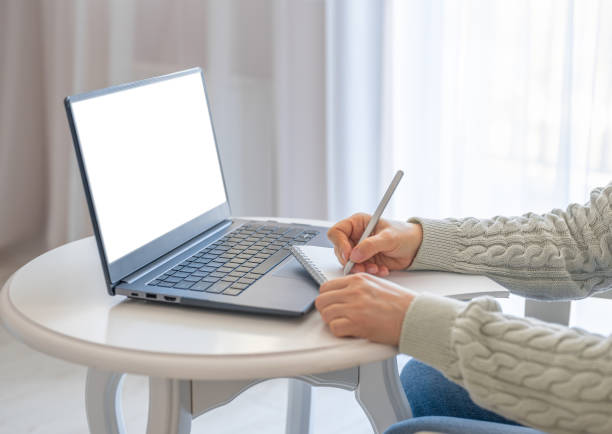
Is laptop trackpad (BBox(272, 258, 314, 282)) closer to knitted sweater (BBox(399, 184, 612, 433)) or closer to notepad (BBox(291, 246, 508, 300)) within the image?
notepad (BBox(291, 246, 508, 300))

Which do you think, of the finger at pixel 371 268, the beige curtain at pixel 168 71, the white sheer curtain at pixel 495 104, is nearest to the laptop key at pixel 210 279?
the finger at pixel 371 268

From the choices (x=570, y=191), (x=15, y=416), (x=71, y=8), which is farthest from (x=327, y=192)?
(x=71, y=8)

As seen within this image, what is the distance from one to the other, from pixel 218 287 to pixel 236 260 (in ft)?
0.37

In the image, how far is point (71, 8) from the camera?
2.71m

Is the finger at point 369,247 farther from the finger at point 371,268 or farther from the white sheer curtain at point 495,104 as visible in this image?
the white sheer curtain at point 495,104

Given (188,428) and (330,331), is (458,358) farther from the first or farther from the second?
(188,428)

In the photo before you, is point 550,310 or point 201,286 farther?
point 550,310

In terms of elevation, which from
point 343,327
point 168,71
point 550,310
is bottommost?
point 550,310

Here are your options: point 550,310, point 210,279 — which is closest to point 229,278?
point 210,279

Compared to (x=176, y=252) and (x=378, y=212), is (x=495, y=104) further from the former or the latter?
(x=176, y=252)

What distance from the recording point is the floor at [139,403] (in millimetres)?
1814

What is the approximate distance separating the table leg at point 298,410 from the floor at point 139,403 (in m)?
0.26

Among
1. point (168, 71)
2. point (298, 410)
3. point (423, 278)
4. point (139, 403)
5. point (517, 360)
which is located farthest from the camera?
point (168, 71)

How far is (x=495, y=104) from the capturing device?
1.95 meters
